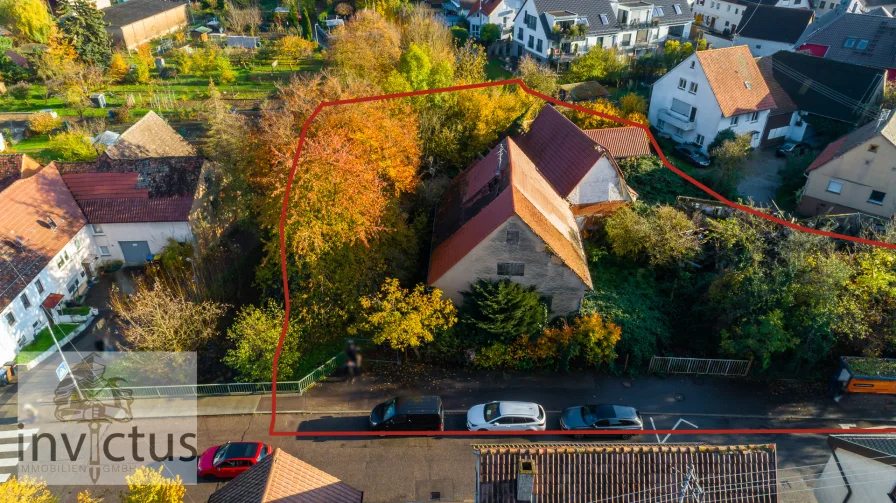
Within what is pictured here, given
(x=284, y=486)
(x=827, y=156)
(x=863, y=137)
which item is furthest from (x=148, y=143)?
(x=863, y=137)

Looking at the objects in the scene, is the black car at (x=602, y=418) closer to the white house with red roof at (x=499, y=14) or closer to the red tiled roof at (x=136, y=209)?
the red tiled roof at (x=136, y=209)

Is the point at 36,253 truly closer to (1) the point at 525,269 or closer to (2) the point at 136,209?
(2) the point at 136,209

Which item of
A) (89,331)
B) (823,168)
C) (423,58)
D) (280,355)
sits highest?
(423,58)

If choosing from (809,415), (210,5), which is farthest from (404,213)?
(210,5)

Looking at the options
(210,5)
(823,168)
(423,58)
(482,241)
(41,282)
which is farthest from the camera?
(210,5)

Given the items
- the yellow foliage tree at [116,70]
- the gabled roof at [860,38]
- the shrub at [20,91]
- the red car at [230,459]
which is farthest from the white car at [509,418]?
the shrub at [20,91]

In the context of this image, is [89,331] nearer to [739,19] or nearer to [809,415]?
[809,415]
